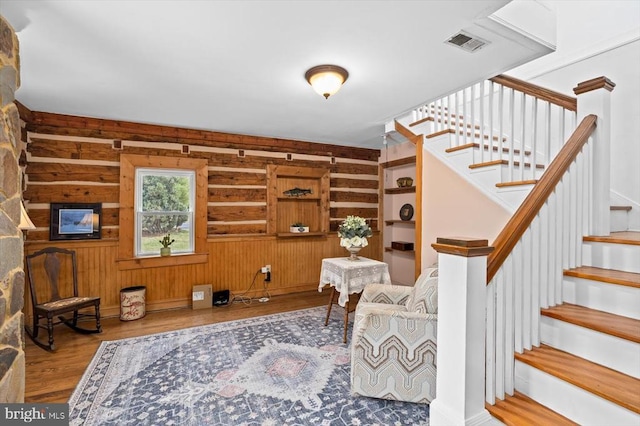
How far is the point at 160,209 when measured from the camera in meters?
4.34

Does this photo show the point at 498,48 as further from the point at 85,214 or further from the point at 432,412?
the point at 85,214

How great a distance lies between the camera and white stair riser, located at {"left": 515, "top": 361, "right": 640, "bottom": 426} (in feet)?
4.36

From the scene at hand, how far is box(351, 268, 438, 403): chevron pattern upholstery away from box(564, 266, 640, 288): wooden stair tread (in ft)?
2.87

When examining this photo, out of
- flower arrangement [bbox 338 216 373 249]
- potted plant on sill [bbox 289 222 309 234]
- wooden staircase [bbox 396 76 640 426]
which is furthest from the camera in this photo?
potted plant on sill [bbox 289 222 309 234]

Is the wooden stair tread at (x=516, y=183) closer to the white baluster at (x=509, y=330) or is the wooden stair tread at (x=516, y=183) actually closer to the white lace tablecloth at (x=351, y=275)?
the white baluster at (x=509, y=330)

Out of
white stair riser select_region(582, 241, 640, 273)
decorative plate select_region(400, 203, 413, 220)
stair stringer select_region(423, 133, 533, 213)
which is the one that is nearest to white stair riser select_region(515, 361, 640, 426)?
white stair riser select_region(582, 241, 640, 273)

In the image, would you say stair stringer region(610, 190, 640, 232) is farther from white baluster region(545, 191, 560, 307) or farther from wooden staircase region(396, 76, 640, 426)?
white baluster region(545, 191, 560, 307)

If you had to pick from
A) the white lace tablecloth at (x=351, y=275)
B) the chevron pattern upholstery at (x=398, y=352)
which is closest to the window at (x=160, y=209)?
the white lace tablecloth at (x=351, y=275)

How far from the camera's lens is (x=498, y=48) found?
2.25m

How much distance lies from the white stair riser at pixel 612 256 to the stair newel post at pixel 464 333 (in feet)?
3.97

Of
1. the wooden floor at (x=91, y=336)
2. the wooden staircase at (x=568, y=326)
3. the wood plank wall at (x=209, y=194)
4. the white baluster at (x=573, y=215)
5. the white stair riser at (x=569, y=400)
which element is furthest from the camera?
the wood plank wall at (x=209, y=194)

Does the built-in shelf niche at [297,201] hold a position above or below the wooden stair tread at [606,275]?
above

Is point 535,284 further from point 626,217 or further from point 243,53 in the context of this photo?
point 243,53

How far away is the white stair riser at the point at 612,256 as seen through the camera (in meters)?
1.93
